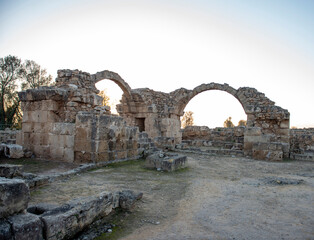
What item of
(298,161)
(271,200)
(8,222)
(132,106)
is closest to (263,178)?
(271,200)

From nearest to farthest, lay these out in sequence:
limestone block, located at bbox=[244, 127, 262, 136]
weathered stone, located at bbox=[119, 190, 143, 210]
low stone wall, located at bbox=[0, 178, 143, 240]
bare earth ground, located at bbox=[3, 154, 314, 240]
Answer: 1. low stone wall, located at bbox=[0, 178, 143, 240]
2. bare earth ground, located at bbox=[3, 154, 314, 240]
3. weathered stone, located at bbox=[119, 190, 143, 210]
4. limestone block, located at bbox=[244, 127, 262, 136]

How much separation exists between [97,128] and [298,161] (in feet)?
23.5

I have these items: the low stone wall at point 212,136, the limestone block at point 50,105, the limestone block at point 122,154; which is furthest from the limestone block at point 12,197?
the low stone wall at point 212,136

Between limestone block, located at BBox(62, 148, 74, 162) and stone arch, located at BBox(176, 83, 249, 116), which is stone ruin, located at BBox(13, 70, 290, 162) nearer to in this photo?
limestone block, located at BBox(62, 148, 74, 162)

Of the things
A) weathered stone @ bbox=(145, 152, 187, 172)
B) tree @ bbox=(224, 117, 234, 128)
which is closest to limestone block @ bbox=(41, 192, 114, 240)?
weathered stone @ bbox=(145, 152, 187, 172)

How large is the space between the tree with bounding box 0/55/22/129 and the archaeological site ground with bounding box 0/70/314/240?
1917 cm

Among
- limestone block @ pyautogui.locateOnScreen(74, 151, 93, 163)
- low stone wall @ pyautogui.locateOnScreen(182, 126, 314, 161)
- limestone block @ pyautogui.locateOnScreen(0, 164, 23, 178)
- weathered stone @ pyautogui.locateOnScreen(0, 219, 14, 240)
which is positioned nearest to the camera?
weathered stone @ pyautogui.locateOnScreen(0, 219, 14, 240)

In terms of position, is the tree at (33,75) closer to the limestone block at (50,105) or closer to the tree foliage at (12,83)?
the tree foliage at (12,83)

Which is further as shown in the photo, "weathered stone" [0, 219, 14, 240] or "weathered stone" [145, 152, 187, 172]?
"weathered stone" [145, 152, 187, 172]

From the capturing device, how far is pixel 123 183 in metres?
4.81

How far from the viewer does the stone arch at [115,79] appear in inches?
409

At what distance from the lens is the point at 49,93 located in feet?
22.5

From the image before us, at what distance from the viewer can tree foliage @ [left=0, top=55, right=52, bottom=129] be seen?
25.3 metres

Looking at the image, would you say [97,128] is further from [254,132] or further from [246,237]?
[254,132]
